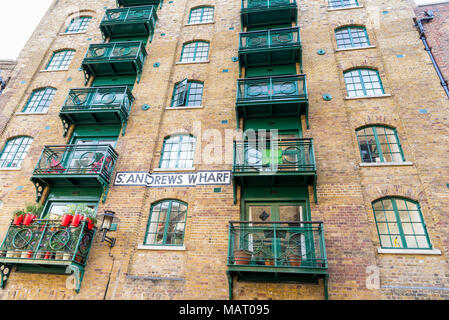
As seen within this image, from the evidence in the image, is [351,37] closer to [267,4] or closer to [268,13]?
[268,13]

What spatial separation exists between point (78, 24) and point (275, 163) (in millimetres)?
16026

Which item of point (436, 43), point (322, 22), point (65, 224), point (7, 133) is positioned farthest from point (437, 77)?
point (7, 133)

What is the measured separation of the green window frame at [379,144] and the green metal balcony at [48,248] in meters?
9.82

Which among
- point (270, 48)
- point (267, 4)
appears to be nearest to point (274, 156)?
point (270, 48)

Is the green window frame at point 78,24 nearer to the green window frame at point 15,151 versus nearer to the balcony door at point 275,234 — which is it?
the green window frame at point 15,151

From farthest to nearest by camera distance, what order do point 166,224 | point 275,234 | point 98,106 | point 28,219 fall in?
1. point 98,106
2. point 166,224
3. point 28,219
4. point 275,234

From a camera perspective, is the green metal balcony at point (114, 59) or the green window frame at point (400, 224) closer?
the green window frame at point (400, 224)

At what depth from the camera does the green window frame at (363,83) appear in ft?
37.2

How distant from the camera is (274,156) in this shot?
9.64 metres

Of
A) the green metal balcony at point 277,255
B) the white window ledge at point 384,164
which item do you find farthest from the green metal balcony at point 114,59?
the white window ledge at point 384,164

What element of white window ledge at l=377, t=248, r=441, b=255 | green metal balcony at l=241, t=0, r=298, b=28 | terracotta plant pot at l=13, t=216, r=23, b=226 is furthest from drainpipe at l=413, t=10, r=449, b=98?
terracotta plant pot at l=13, t=216, r=23, b=226

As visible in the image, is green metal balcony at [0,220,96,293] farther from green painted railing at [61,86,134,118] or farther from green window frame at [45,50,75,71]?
green window frame at [45,50,75,71]

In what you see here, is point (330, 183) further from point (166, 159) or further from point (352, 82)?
point (166, 159)

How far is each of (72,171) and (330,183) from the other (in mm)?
9252
